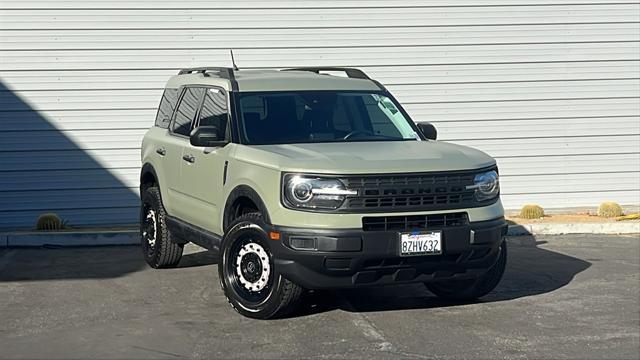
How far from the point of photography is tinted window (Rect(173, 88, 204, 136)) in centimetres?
1014

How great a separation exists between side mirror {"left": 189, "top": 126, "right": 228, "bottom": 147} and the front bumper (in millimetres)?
1239

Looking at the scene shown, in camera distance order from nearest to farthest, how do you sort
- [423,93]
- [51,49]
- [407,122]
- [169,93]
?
[407,122] < [169,93] < [51,49] < [423,93]

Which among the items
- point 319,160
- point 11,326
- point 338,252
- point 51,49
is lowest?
point 11,326

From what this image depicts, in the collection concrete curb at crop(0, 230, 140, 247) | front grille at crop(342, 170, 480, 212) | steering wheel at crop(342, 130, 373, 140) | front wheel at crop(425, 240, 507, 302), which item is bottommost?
concrete curb at crop(0, 230, 140, 247)

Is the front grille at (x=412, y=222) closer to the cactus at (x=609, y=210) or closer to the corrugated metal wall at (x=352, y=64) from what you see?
the corrugated metal wall at (x=352, y=64)

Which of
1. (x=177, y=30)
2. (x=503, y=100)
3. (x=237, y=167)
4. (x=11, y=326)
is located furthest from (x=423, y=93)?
(x=11, y=326)

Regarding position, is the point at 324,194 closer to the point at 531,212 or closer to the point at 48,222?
the point at 48,222

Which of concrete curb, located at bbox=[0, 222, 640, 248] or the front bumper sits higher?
the front bumper

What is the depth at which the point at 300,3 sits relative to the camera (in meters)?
13.9

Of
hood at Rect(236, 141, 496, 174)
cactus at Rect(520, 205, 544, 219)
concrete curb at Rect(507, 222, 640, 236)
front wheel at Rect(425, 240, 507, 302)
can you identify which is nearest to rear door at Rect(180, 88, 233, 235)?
hood at Rect(236, 141, 496, 174)

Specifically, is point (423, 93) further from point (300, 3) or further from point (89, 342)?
point (89, 342)

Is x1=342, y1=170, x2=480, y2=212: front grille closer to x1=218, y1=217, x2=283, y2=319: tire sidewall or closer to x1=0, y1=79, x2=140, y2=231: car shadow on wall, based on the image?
x1=218, y1=217, x2=283, y2=319: tire sidewall

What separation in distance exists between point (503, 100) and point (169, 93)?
5179 millimetres

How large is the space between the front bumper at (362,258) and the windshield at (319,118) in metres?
1.29
